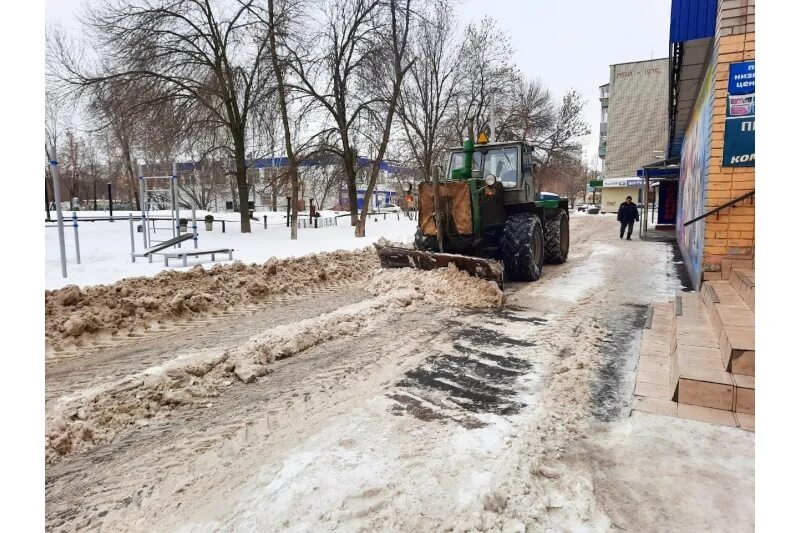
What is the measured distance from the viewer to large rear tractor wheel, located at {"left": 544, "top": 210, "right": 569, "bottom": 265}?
371 inches

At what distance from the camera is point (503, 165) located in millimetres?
8094

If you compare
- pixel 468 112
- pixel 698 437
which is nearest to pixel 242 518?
pixel 698 437

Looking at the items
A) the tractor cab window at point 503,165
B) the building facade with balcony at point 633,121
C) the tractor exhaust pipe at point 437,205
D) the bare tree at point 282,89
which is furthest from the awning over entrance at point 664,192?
the building facade with balcony at point 633,121

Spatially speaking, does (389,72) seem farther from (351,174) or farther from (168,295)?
(168,295)

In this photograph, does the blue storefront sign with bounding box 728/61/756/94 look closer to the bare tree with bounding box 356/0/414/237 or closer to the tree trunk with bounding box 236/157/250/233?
the bare tree with bounding box 356/0/414/237

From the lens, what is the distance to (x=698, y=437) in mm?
2705

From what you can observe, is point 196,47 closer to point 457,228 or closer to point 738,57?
point 457,228

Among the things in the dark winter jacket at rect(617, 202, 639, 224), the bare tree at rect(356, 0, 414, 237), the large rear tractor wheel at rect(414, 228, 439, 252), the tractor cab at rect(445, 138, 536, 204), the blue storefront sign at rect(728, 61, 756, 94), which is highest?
the bare tree at rect(356, 0, 414, 237)

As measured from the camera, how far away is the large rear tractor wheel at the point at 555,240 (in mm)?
9414

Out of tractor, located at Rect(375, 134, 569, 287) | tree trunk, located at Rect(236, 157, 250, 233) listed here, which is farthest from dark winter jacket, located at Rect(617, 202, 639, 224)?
tree trunk, located at Rect(236, 157, 250, 233)

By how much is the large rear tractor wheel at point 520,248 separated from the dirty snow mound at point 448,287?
128 centimetres

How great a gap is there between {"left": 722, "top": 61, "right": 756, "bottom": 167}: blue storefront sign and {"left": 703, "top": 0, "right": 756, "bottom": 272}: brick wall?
0.19ft

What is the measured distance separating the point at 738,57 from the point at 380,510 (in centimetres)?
571

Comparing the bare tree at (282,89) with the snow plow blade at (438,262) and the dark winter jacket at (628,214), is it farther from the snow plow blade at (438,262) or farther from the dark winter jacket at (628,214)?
the dark winter jacket at (628,214)
